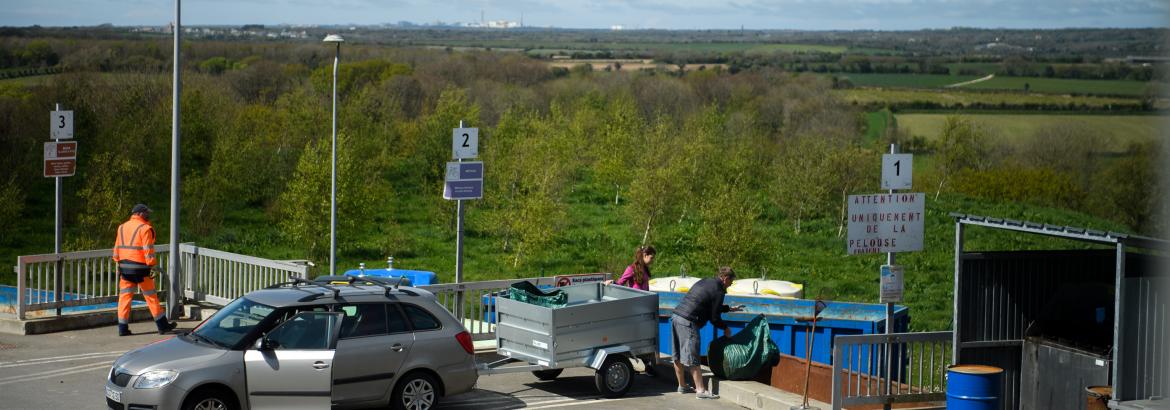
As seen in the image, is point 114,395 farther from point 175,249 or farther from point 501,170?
point 501,170

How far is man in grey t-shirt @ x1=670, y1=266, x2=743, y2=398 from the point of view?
46.1 ft

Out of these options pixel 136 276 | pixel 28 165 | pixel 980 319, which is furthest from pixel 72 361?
pixel 28 165

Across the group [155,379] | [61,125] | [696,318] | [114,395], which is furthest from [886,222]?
[61,125]

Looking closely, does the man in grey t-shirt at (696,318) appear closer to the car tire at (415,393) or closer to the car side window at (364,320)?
the car tire at (415,393)

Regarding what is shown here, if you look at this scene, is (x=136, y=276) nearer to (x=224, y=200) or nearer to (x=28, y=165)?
(x=224, y=200)

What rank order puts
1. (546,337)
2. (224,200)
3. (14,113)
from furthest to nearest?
(14,113), (224,200), (546,337)

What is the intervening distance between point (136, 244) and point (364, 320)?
19.6 ft

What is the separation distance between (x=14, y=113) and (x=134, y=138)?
70.7 ft

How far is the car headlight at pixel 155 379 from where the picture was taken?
11289mm

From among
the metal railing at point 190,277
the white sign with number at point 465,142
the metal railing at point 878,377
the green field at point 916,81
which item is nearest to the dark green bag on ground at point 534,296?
the metal railing at point 878,377

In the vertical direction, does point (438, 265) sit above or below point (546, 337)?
below

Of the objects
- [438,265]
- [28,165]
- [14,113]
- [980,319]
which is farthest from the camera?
[14,113]

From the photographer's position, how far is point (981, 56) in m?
194

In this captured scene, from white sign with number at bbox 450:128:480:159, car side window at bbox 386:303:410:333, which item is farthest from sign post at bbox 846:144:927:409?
white sign with number at bbox 450:128:480:159
